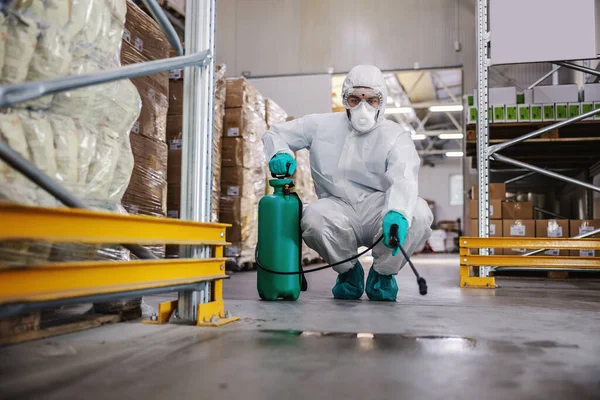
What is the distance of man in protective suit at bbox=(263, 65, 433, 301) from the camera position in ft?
11.2

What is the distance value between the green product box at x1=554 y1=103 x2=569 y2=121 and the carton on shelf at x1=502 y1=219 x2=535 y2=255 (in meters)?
1.19

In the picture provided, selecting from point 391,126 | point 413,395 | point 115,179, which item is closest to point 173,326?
point 115,179

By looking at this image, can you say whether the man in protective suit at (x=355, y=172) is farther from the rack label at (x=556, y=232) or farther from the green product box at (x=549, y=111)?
the rack label at (x=556, y=232)

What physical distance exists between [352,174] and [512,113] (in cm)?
295

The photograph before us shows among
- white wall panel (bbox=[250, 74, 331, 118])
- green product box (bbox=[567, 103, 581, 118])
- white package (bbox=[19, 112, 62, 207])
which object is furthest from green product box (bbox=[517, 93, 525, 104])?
white package (bbox=[19, 112, 62, 207])

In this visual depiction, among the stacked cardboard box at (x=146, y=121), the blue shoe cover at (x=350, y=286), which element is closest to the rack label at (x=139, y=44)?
the stacked cardboard box at (x=146, y=121)

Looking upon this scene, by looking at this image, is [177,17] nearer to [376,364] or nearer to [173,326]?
[173,326]

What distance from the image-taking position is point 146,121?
11.4 ft

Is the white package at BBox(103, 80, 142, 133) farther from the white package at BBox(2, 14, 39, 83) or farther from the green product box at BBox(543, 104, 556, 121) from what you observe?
the green product box at BBox(543, 104, 556, 121)

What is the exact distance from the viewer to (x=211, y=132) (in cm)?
255

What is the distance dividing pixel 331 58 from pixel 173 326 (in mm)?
8574

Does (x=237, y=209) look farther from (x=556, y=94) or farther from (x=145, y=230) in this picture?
(x=145, y=230)

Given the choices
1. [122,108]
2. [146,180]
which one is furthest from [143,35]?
[122,108]

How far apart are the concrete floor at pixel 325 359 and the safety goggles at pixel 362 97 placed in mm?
1435
